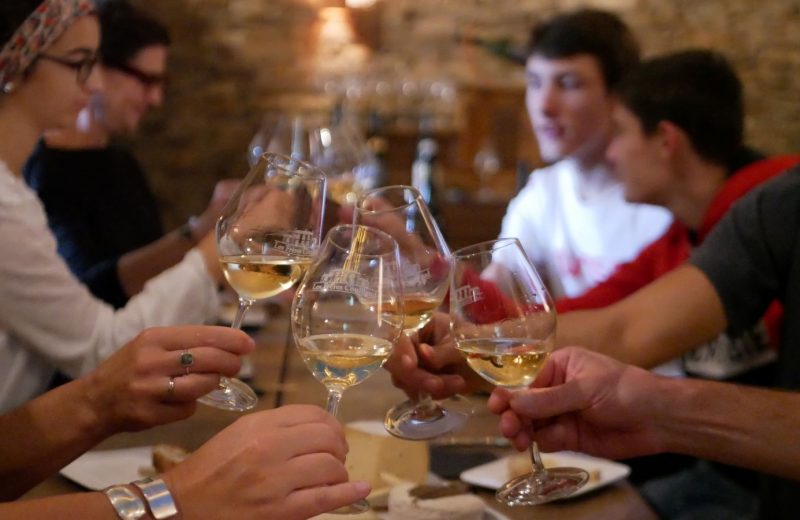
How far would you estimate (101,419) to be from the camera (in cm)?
113

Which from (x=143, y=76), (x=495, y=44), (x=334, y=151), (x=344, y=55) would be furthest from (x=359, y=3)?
(x=334, y=151)

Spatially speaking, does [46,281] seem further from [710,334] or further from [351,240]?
[710,334]

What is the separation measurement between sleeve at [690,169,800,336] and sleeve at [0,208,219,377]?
96 centimetres

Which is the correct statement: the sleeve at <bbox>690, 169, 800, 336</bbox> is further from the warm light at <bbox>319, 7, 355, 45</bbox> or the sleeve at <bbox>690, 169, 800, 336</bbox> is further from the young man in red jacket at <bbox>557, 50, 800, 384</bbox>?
the warm light at <bbox>319, 7, 355, 45</bbox>

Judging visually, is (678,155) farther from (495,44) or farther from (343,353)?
(495,44)

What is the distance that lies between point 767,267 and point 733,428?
0.41m

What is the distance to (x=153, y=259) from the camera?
2.42 metres

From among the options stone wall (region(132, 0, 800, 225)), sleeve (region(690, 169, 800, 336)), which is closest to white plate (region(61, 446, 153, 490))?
sleeve (region(690, 169, 800, 336))


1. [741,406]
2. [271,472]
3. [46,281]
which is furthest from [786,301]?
[46,281]

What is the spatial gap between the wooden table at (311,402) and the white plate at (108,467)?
19mm

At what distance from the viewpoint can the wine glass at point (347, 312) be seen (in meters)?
0.85

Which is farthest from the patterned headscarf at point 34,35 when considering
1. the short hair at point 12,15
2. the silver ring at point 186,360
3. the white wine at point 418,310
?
the white wine at point 418,310

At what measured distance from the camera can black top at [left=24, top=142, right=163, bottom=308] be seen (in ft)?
8.36

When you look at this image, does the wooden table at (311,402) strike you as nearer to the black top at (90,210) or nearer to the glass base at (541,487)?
the glass base at (541,487)
